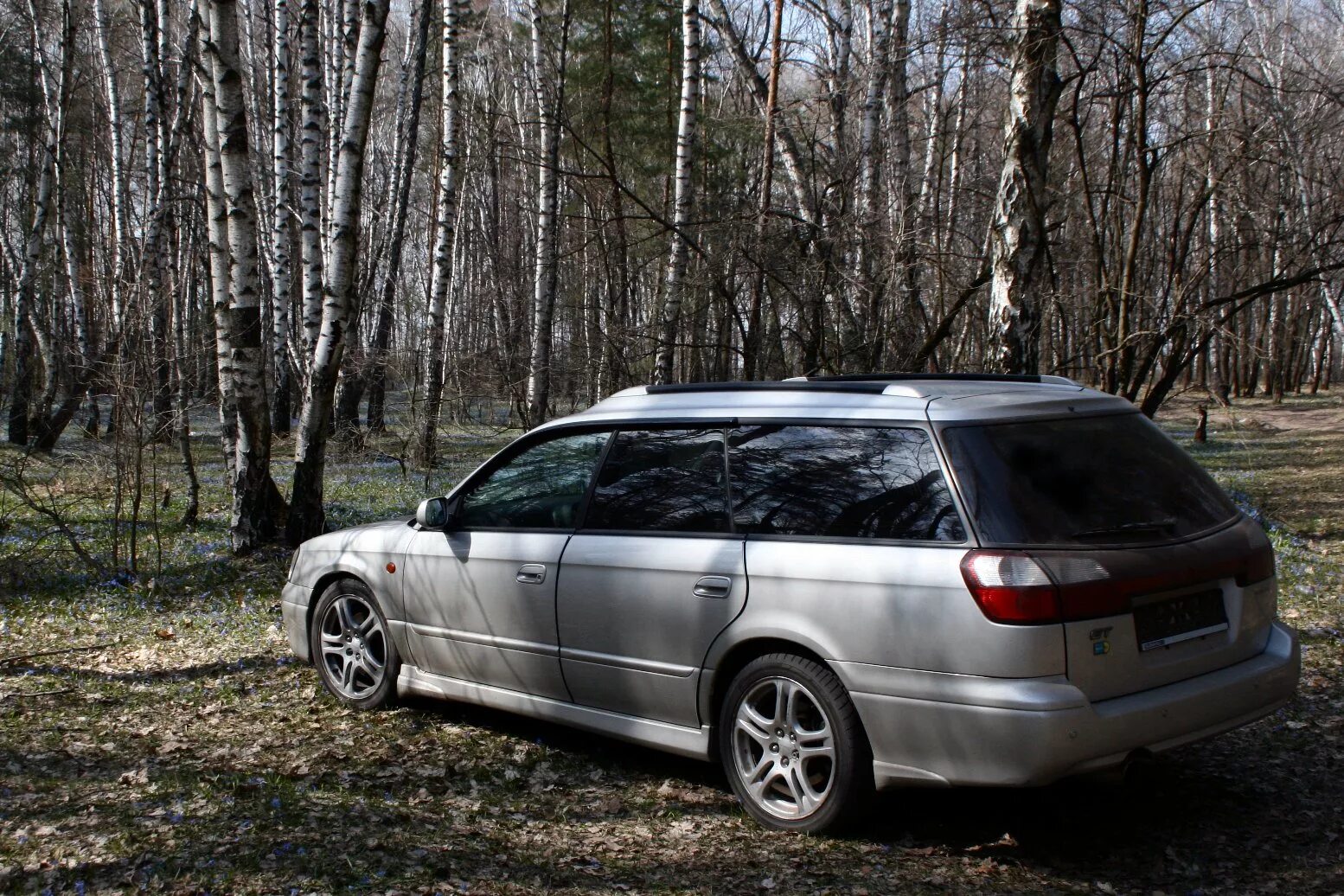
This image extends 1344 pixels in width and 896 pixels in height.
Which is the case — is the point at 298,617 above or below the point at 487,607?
below

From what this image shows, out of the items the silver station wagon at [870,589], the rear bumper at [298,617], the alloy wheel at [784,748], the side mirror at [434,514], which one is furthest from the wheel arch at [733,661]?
the rear bumper at [298,617]

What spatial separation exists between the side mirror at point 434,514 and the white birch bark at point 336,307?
4.52 metres

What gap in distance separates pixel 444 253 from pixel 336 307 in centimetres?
932

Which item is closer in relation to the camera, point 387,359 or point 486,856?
point 486,856

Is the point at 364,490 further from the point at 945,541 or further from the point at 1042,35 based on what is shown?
the point at 945,541

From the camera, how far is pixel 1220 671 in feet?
Answer: 13.4

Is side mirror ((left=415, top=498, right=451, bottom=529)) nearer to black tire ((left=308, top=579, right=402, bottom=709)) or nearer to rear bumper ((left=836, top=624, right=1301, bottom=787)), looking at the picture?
black tire ((left=308, top=579, right=402, bottom=709))

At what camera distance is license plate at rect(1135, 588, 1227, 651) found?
382 cm

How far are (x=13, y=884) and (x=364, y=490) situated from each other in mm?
11884

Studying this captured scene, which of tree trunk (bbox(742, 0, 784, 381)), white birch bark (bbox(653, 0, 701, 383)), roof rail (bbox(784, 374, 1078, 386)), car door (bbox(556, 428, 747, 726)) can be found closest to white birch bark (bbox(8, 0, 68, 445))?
white birch bark (bbox(653, 0, 701, 383))

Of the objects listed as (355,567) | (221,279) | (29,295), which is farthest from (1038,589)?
(29,295)

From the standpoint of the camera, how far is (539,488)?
5395 mm

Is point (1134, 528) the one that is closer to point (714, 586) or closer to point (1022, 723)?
point (1022, 723)

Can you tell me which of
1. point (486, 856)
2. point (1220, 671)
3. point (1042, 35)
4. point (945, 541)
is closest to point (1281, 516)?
point (1042, 35)
